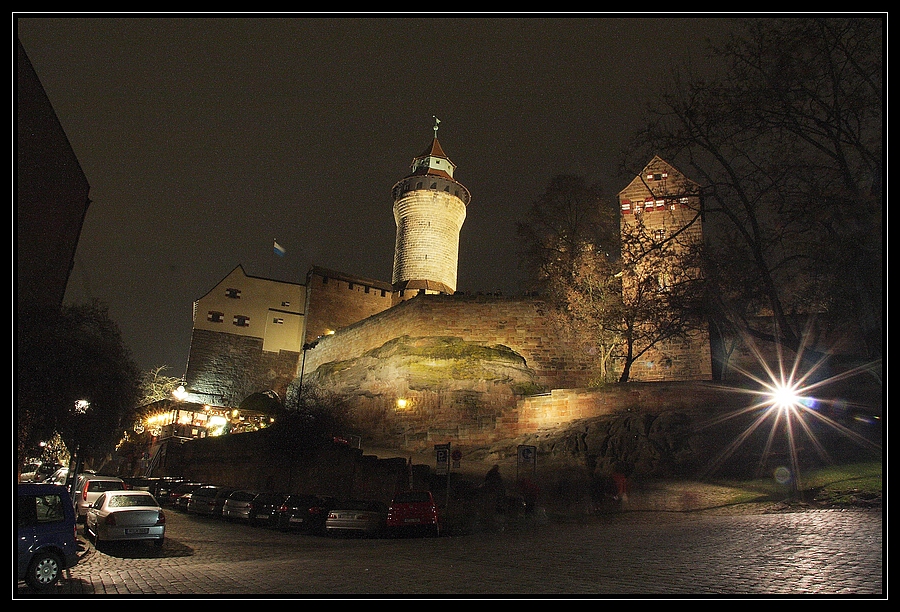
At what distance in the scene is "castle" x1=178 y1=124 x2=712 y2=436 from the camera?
31969 mm

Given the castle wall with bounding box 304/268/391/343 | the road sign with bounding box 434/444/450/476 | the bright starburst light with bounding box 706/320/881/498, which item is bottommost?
the road sign with bounding box 434/444/450/476

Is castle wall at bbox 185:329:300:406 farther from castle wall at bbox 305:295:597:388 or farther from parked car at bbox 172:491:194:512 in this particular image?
parked car at bbox 172:491:194:512

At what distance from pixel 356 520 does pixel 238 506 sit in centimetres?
578

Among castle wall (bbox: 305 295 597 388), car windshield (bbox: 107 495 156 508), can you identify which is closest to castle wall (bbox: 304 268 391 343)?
castle wall (bbox: 305 295 597 388)

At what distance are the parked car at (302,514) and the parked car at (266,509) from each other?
12.3 inches

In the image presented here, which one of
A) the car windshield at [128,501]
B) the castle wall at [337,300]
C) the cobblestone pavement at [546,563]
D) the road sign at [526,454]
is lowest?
the cobblestone pavement at [546,563]

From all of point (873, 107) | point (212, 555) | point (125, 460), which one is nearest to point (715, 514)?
point (873, 107)

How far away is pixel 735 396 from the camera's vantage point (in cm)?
2305

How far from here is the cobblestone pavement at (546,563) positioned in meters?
7.16

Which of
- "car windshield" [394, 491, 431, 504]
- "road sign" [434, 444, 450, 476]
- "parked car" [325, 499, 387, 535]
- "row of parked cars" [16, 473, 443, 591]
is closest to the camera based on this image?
"row of parked cars" [16, 473, 443, 591]

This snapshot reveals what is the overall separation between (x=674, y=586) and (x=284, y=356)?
50558 millimetres

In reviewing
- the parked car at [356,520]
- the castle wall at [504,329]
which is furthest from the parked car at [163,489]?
the castle wall at [504,329]

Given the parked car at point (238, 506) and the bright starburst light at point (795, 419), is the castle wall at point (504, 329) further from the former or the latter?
the parked car at point (238, 506)

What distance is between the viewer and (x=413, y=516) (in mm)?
14836
